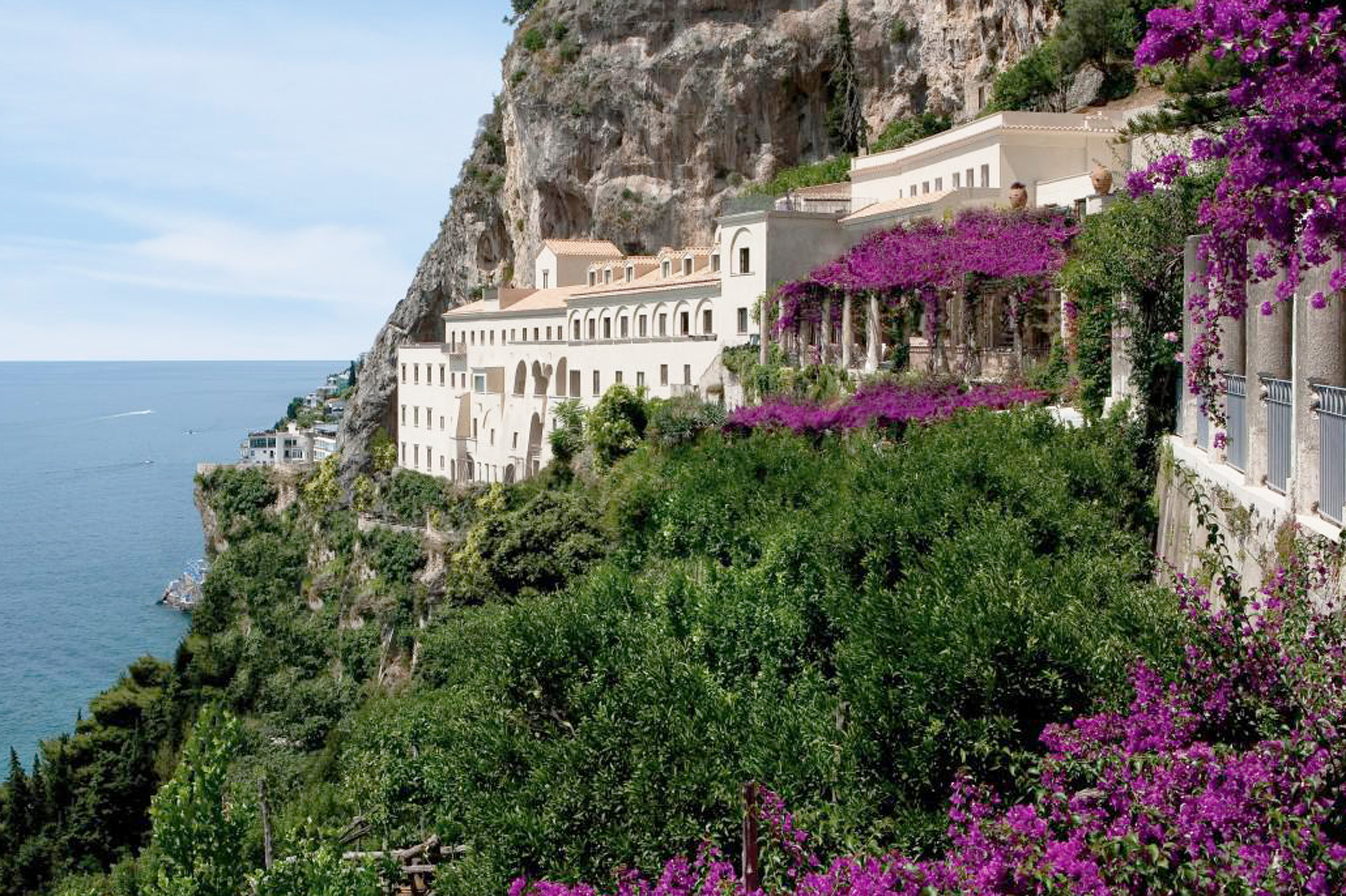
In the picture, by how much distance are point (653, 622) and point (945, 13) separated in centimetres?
5771

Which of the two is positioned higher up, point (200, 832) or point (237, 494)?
point (237, 494)

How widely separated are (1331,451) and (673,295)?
39413 mm

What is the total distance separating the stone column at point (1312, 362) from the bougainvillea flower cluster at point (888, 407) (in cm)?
1572

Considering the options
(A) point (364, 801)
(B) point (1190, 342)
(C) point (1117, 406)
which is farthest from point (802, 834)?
(A) point (364, 801)

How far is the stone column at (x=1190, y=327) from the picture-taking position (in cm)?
1605

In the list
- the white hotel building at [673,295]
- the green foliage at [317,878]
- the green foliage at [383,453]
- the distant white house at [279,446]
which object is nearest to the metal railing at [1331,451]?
the green foliage at [317,878]

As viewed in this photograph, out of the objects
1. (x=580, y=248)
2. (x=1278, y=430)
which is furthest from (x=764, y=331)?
(x=1278, y=430)

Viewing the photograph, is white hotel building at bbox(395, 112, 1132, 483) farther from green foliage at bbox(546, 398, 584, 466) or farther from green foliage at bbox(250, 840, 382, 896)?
green foliage at bbox(250, 840, 382, 896)

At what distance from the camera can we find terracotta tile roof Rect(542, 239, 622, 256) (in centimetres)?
6906

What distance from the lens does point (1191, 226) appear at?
2048cm

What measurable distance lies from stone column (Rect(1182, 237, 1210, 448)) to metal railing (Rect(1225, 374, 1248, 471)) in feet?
2.78

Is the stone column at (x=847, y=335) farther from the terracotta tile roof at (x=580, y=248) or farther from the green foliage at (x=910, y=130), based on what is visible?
the terracotta tile roof at (x=580, y=248)

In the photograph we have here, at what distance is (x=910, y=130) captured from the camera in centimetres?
6756

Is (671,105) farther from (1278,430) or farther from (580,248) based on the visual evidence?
(1278,430)
